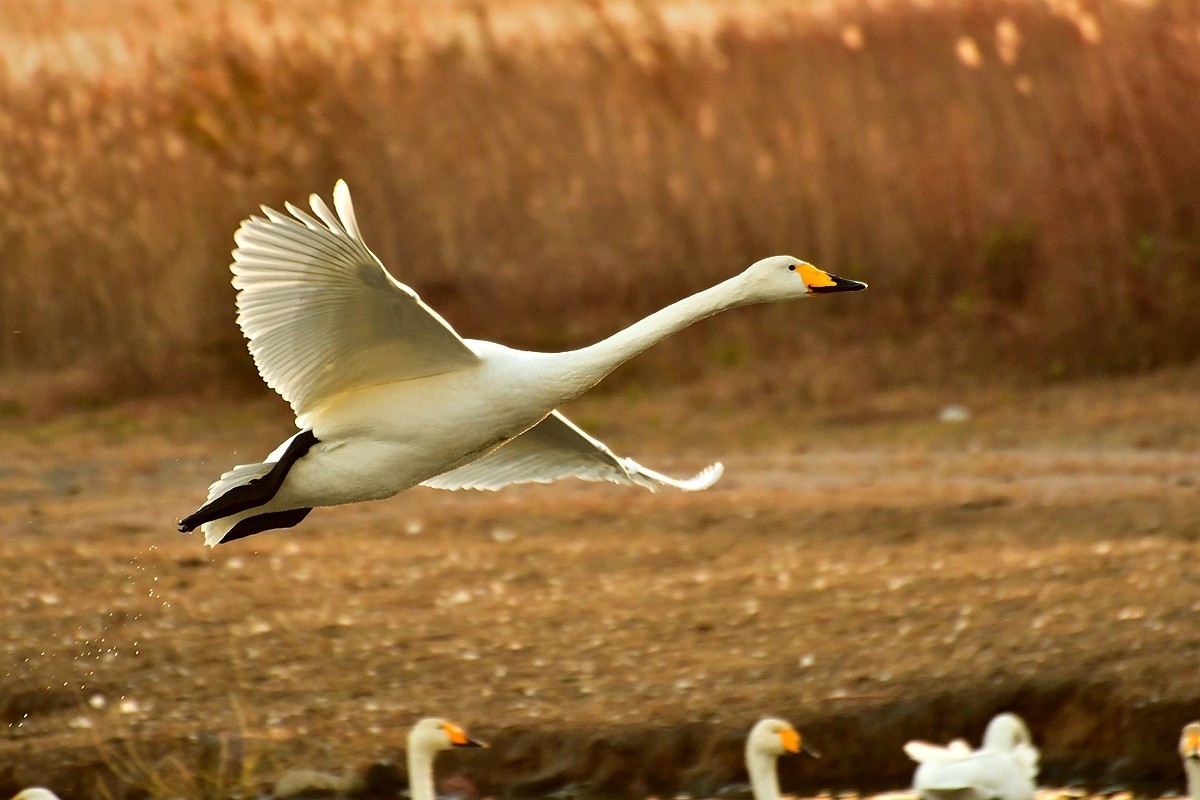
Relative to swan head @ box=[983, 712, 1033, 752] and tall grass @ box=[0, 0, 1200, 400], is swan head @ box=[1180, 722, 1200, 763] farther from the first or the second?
tall grass @ box=[0, 0, 1200, 400]

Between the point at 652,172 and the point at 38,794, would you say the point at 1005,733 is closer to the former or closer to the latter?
the point at 38,794

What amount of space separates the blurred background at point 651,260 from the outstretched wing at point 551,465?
2.35 metres

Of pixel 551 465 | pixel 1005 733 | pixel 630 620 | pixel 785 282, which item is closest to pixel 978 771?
pixel 1005 733

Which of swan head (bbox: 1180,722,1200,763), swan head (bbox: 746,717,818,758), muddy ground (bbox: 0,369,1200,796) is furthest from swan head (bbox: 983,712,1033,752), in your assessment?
swan head (bbox: 746,717,818,758)

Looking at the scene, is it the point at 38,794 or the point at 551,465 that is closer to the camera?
the point at 551,465

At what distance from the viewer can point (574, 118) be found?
524 inches

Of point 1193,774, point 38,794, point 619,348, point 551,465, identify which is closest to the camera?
point 619,348

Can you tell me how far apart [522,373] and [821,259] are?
7.81 m

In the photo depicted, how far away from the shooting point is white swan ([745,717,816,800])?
23.0ft

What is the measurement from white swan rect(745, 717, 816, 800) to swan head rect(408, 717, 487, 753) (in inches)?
38.6

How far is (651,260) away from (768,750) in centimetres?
657

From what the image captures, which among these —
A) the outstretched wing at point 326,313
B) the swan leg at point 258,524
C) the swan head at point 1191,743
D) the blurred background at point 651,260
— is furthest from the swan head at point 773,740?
the outstretched wing at point 326,313

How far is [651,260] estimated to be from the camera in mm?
13273

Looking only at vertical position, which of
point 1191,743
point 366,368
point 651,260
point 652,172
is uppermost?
point 652,172
